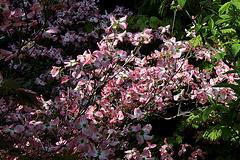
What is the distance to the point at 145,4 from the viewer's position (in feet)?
16.6

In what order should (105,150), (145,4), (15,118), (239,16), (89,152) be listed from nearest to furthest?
(89,152), (105,150), (239,16), (15,118), (145,4)

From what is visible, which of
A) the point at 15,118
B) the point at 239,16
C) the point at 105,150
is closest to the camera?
the point at 105,150

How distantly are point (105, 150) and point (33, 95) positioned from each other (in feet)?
2.58

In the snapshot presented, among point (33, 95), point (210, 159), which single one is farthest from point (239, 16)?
point (210, 159)

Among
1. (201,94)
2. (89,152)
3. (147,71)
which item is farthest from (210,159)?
(89,152)

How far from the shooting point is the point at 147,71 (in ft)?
7.47

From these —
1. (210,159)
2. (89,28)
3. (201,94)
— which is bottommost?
(210,159)

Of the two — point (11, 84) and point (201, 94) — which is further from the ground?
point (11, 84)

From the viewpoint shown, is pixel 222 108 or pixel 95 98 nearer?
pixel 222 108

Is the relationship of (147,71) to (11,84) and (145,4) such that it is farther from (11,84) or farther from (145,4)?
(145,4)

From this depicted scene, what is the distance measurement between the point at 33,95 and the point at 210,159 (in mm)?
3575

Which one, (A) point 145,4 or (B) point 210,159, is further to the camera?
(A) point 145,4

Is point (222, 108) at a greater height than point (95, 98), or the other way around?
point (222, 108)

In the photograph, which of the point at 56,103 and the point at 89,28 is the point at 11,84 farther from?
the point at 89,28
